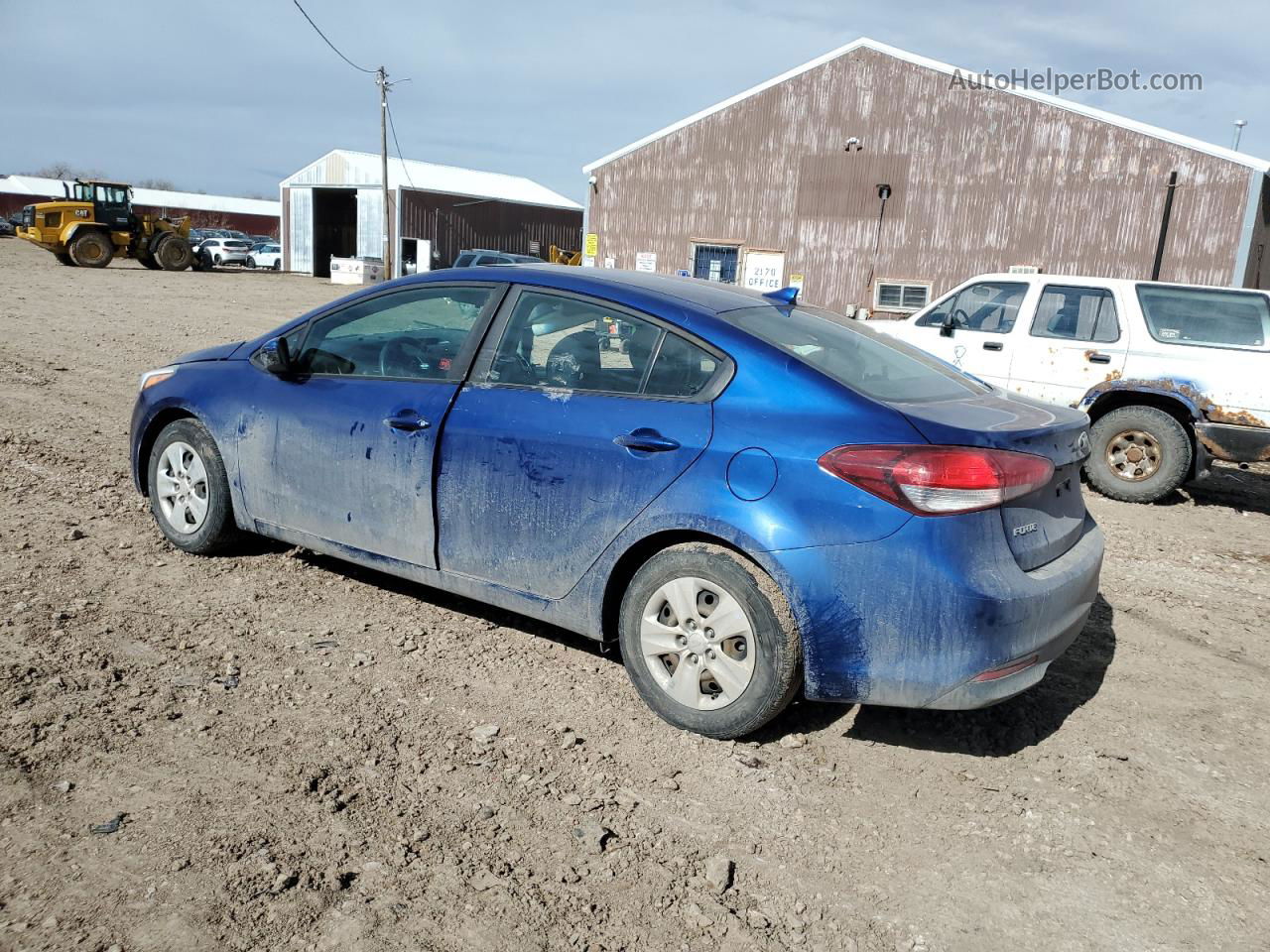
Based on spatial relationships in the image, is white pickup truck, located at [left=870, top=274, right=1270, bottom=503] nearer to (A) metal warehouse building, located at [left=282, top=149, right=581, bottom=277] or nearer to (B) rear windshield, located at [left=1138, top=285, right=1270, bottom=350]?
(B) rear windshield, located at [left=1138, top=285, right=1270, bottom=350]

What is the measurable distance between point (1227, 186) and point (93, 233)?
32.2m

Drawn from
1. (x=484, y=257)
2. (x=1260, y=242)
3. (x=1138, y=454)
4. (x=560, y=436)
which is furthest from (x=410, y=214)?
(x=560, y=436)

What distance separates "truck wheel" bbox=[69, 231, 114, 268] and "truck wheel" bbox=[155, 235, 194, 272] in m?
1.62

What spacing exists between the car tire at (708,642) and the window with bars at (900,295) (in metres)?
18.3

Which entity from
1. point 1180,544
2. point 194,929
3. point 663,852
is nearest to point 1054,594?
point 663,852

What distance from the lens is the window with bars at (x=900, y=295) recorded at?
20500mm

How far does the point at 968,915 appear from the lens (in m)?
2.58

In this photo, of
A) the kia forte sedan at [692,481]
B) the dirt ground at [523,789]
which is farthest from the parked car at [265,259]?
the kia forte sedan at [692,481]

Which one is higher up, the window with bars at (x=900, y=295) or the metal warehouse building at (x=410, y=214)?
the metal warehouse building at (x=410, y=214)

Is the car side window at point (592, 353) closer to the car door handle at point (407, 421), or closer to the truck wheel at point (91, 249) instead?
the car door handle at point (407, 421)

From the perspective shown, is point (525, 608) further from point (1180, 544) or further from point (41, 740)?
point (1180, 544)

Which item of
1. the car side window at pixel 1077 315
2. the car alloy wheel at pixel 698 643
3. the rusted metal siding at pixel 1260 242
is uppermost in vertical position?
the rusted metal siding at pixel 1260 242

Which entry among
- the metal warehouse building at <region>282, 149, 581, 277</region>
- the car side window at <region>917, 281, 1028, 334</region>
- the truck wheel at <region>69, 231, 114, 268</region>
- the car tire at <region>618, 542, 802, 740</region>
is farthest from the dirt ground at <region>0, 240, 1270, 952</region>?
the metal warehouse building at <region>282, 149, 581, 277</region>

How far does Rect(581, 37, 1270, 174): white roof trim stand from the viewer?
17.3 metres
